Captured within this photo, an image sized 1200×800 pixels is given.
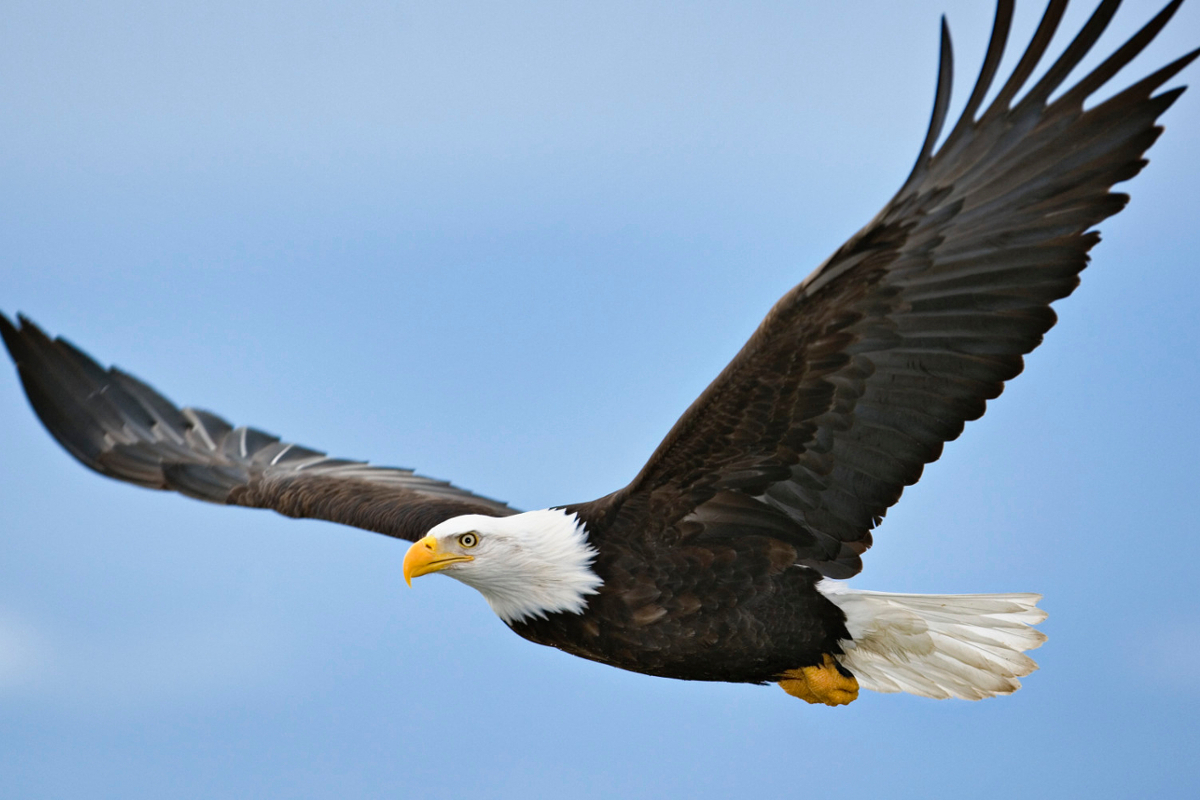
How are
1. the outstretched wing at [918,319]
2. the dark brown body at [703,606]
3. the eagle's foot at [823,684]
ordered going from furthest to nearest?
the eagle's foot at [823,684] → the dark brown body at [703,606] → the outstretched wing at [918,319]

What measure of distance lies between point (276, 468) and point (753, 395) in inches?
164

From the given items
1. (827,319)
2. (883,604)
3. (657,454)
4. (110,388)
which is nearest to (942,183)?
(827,319)

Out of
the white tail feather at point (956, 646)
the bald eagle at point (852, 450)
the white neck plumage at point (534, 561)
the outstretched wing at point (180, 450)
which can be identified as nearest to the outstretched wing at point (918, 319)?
the bald eagle at point (852, 450)

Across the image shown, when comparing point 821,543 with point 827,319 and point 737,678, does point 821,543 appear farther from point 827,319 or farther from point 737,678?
point 827,319

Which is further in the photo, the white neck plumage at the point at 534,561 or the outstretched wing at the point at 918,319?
the white neck plumage at the point at 534,561

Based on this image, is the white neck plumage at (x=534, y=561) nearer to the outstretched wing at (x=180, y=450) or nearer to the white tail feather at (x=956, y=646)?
the white tail feather at (x=956, y=646)

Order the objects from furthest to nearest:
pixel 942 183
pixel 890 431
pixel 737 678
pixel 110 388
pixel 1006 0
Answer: pixel 110 388 → pixel 737 678 → pixel 890 431 → pixel 942 183 → pixel 1006 0

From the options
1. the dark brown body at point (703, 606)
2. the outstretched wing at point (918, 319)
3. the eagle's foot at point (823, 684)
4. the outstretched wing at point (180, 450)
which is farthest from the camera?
the outstretched wing at point (180, 450)

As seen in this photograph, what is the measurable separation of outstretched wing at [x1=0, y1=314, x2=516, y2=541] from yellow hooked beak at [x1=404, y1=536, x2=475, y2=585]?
1.51 metres

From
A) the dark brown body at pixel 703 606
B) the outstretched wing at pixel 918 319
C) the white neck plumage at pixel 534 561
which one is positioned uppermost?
the outstretched wing at pixel 918 319

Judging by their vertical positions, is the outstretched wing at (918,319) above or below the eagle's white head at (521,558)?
above

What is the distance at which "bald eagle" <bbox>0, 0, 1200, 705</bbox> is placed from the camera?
16.5 feet

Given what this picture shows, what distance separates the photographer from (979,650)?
6.15m

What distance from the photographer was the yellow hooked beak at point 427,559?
5.75 metres
